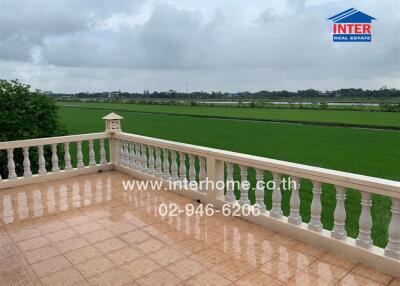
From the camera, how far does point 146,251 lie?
3.29 metres

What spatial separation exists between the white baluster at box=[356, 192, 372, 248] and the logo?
1103 centimetres

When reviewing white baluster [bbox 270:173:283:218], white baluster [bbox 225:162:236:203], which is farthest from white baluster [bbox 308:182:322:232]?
white baluster [bbox 225:162:236:203]

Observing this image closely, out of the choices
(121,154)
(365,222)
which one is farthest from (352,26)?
(365,222)

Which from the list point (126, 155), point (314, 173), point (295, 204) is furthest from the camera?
point (126, 155)

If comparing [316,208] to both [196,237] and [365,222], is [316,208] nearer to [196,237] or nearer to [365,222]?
[365,222]

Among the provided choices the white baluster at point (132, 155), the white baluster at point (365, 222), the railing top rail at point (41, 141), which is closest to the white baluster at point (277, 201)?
the white baluster at point (365, 222)

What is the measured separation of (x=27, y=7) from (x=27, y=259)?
5479 mm

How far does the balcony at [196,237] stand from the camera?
9.25ft

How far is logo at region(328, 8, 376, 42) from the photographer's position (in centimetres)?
1262

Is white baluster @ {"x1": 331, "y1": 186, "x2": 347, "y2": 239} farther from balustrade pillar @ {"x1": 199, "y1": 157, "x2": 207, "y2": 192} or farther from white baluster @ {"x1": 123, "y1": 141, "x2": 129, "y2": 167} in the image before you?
white baluster @ {"x1": 123, "y1": 141, "x2": 129, "y2": 167}

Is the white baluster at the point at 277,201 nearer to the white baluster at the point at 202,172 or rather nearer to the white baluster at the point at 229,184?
the white baluster at the point at 229,184

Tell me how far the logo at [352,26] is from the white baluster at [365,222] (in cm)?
1103

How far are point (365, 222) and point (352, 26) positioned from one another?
43.9 ft

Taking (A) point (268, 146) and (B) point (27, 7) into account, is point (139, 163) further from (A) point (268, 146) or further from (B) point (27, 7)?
(A) point (268, 146)
